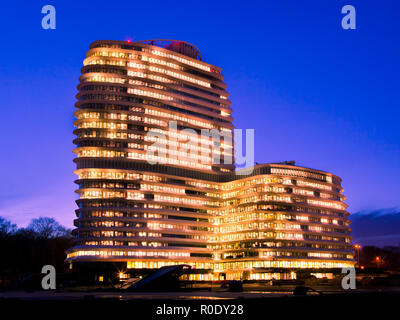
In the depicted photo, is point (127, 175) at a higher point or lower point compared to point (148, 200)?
higher

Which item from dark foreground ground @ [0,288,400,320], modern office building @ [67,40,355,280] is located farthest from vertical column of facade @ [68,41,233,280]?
dark foreground ground @ [0,288,400,320]

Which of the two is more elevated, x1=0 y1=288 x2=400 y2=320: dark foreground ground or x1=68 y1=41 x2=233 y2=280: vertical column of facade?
x1=68 y1=41 x2=233 y2=280: vertical column of facade

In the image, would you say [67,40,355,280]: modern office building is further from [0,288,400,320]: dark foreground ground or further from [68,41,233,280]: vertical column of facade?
A: [0,288,400,320]: dark foreground ground

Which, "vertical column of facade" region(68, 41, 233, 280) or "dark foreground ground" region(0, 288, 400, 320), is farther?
"vertical column of facade" region(68, 41, 233, 280)

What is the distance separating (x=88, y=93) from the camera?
18388 centimetres

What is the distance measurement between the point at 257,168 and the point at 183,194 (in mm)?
32038
